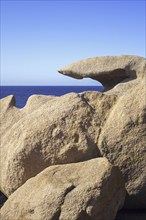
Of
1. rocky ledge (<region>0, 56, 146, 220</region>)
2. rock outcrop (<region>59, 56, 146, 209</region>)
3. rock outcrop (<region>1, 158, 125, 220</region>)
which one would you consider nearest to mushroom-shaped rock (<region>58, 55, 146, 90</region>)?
rocky ledge (<region>0, 56, 146, 220</region>)

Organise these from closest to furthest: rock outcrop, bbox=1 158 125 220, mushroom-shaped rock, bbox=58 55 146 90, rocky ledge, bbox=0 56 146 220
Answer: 1. rock outcrop, bbox=1 158 125 220
2. rocky ledge, bbox=0 56 146 220
3. mushroom-shaped rock, bbox=58 55 146 90

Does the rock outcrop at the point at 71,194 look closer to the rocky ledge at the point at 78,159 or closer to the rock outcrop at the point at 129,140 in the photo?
the rocky ledge at the point at 78,159

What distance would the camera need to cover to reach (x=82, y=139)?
9453 mm

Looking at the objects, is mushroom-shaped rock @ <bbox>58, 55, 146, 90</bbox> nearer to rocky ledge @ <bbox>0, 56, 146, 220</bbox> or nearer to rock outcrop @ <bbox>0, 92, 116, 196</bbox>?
rocky ledge @ <bbox>0, 56, 146, 220</bbox>

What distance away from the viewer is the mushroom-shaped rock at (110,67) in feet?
38.3

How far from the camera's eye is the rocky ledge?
27.6 ft

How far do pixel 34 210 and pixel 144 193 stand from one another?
2.66 metres

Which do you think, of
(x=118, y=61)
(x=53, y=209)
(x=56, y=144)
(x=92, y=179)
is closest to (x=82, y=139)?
(x=56, y=144)

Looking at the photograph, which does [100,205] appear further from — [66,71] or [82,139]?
[66,71]

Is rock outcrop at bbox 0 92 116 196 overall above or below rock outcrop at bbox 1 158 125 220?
above

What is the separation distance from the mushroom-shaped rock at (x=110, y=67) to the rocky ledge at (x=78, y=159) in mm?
1526

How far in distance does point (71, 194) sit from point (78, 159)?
1.25m

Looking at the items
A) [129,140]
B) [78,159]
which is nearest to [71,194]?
[78,159]

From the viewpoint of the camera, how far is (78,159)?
9469 millimetres
